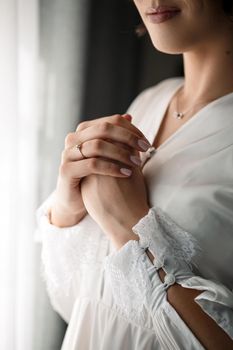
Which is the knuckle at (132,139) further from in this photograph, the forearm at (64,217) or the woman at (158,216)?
the forearm at (64,217)

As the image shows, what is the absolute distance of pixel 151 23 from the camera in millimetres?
967

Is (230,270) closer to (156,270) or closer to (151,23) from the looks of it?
(156,270)

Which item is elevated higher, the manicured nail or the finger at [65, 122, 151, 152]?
the finger at [65, 122, 151, 152]

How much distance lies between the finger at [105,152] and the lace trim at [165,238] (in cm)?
11

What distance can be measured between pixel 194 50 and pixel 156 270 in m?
0.51

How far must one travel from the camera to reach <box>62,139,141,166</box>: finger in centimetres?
88

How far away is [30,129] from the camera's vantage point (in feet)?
3.45

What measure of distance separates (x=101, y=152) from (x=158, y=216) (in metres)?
0.16

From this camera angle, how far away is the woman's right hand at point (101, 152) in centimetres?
88

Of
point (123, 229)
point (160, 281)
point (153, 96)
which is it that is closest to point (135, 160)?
point (123, 229)

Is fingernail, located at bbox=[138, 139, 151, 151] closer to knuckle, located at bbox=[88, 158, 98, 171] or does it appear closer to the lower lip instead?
knuckle, located at bbox=[88, 158, 98, 171]

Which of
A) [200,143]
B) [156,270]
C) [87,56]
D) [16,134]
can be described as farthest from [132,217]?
[87,56]

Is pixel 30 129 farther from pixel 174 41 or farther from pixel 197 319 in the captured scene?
pixel 197 319

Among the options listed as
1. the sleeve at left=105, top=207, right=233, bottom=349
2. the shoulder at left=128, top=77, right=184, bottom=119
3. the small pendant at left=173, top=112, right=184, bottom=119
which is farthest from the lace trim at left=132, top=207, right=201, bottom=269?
the shoulder at left=128, top=77, right=184, bottom=119
